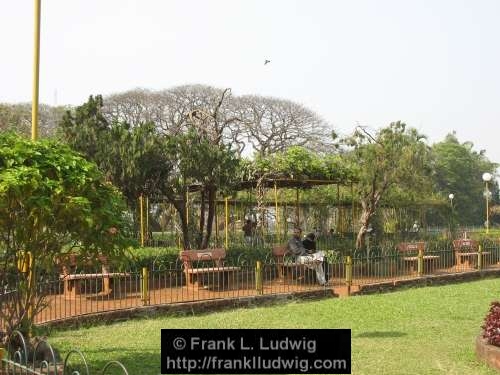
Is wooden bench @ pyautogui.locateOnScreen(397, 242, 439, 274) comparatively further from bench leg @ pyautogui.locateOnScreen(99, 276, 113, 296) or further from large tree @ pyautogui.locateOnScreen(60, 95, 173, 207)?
bench leg @ pyautogui.locateOnScreen(99, 276, 113, 296)

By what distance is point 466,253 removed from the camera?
18.3 meters

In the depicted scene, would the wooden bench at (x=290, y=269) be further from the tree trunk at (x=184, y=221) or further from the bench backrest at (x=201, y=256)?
the tree trunk at (x=184, y=221)

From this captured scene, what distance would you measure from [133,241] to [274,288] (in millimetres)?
7407

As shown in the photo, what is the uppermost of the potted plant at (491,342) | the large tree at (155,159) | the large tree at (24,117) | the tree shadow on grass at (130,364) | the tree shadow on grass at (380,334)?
the large tree at (24,117)

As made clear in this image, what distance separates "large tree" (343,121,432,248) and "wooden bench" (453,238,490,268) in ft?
8.47

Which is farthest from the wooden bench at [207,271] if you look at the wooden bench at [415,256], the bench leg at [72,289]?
the wooden bench at [415,256]

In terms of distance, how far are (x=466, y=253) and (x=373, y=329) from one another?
9.61 m

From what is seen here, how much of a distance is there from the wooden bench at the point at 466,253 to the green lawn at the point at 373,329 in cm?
441

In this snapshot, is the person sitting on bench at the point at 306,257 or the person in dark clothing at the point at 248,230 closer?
the person sitting on bench at the point at 306,257

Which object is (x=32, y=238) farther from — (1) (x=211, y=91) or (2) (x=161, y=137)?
(1) (x=211, y=91)

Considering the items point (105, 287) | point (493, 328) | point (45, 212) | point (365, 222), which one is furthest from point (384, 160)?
point (45, 212)

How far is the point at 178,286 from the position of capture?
1383cm

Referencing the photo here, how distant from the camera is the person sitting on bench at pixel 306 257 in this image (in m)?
14.3

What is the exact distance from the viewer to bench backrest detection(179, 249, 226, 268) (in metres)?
13.6
